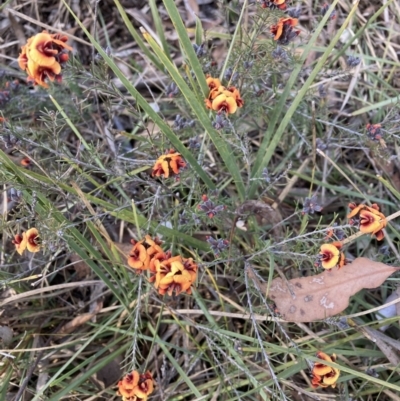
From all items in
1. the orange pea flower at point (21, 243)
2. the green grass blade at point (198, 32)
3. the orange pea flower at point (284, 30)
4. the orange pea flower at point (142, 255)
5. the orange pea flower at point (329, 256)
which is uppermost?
the orange pea flower at point (284, 30)

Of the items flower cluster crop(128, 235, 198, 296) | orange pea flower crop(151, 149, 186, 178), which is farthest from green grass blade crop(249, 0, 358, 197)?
flower cluster crop(128, 235, 198, 296)

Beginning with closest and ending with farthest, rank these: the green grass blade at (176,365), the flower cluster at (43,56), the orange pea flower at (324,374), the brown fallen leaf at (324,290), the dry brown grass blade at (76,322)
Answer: the flower cluster at (43,56), the orange pea flower at (324,374), the brown fallen leaf at (324,290), the green grass blade at (176,365), the dry brown grass blade at (76,322)

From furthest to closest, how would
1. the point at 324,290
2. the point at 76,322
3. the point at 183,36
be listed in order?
1. the point at 76,322
2. the point at 324,290
3. the point at 183,36

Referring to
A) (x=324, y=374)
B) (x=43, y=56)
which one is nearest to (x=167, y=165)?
(x=43, y=56)

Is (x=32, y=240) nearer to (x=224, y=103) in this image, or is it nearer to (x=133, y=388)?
(x=133, y=388)

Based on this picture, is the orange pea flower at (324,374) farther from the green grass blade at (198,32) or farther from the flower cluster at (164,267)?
the green grass blade at (198,32)

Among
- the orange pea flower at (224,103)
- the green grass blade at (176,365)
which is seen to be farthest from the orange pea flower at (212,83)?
the green grass blade at (176,365)
